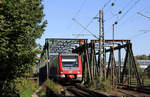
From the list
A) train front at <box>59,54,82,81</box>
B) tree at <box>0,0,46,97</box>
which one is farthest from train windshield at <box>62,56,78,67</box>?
tree at <box>0,0,46,97</box>

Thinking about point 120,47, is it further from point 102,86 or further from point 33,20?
point 33,20

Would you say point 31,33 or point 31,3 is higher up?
point 31,3

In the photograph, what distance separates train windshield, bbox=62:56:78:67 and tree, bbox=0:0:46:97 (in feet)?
35.8

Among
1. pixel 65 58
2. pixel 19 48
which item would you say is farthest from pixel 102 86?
pixel 19 48

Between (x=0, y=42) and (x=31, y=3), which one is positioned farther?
(x=31, y=3)

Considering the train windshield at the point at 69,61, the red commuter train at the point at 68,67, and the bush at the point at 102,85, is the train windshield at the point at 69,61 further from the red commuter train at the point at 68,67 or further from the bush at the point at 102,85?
the bush at the point at 102,85

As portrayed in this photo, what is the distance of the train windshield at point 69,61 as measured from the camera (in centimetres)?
2365

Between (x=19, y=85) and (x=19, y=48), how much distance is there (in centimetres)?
414

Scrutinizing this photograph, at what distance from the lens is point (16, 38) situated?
1108cm

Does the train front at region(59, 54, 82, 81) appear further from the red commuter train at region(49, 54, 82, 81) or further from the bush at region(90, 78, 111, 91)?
the bush at region(90, 78, 111, 91)

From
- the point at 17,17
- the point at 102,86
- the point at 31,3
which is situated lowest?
the point at 102,86

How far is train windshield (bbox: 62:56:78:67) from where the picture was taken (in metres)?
23.6

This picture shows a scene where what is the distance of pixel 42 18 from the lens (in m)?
13.7

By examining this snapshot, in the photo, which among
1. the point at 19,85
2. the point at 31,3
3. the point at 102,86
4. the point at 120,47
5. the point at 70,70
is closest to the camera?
the point at 31,3
